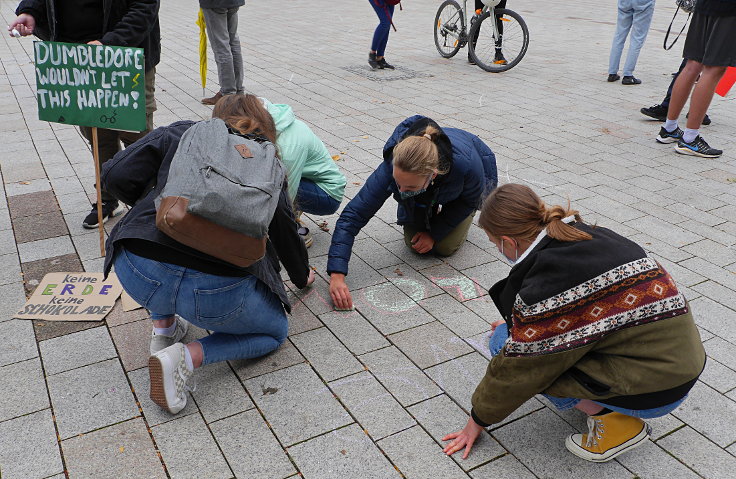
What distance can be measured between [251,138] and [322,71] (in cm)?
618

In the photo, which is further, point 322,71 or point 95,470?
point 322,71

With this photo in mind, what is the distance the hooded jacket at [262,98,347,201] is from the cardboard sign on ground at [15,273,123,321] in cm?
105

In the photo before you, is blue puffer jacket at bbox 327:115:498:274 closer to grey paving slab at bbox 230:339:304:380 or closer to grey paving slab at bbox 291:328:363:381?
grey paving slab at bbox 291:328:363:381

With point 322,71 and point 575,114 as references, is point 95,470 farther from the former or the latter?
point 322,71

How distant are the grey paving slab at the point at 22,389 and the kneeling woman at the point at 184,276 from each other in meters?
0.45

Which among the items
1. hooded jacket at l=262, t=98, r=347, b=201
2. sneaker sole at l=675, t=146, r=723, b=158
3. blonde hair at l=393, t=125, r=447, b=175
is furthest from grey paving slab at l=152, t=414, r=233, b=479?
sneaker sole at l=675, t=146, r=723, b=158

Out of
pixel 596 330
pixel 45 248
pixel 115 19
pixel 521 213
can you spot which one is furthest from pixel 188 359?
pixel 115 19

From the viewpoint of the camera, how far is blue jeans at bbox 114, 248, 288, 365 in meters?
2.31

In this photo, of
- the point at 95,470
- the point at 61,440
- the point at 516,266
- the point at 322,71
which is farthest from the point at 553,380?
the point at 322,71

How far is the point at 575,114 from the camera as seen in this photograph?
6.63m

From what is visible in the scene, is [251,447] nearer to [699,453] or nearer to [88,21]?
[699,453]

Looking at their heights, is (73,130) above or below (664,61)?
below

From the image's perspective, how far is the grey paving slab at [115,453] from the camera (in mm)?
2131

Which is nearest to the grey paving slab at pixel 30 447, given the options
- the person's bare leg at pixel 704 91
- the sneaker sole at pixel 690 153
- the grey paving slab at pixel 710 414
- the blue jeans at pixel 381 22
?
the grey paving slab at pixel 710 414
